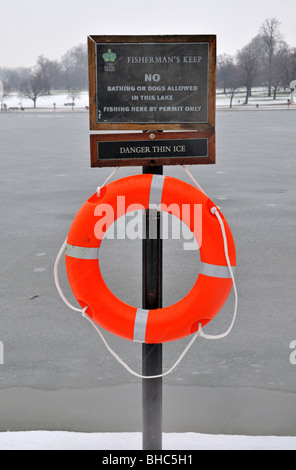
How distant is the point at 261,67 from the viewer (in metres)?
109

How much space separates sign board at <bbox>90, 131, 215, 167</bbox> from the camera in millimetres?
2916

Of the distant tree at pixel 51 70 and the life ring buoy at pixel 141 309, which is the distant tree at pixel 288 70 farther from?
the life ring buoy at pixel 141 309

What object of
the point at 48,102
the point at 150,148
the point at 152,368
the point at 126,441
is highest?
the point at 48,102

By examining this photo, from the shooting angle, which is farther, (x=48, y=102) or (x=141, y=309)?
(x=48, y=102)

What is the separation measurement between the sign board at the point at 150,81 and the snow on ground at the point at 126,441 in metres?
1.50

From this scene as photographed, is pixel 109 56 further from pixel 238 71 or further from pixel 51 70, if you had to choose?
pixel 51 70

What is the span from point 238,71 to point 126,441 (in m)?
86.9

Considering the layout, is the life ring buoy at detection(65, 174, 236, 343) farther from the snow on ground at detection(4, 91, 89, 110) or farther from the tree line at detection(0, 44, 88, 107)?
the tree line at detection(0, 44, 88, 107)

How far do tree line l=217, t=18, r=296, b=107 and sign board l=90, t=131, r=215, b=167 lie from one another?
7320cm

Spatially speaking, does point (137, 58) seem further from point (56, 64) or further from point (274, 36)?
point (56, 64)

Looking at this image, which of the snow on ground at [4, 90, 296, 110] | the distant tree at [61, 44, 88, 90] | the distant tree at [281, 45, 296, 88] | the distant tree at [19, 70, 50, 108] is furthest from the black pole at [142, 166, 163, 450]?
the distant tree at [61, 44, 88, 90]

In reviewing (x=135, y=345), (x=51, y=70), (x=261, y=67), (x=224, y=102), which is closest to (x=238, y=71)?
(x=224, y=102)

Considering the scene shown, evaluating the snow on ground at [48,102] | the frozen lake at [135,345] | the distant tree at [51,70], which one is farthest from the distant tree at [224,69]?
the frozen lake at [135,345]
